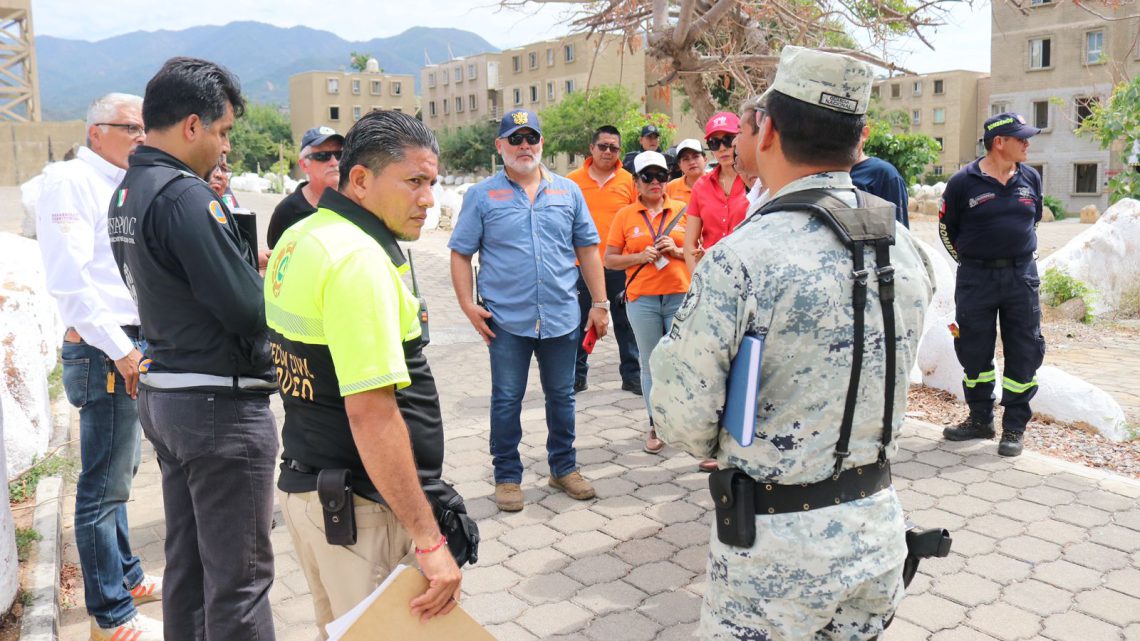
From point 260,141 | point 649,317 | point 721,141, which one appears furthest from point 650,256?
point 260,141

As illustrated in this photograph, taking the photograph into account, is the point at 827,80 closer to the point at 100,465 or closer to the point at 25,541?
the point at 100,465

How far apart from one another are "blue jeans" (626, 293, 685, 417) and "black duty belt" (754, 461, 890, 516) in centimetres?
358

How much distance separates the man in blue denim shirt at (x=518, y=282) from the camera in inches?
194

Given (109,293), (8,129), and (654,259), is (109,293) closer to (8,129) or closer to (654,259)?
(654,259)

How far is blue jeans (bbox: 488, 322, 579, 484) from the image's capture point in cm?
495

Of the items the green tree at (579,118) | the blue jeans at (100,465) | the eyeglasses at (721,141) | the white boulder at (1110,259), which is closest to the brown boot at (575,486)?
the eyeglasses at (721,141)

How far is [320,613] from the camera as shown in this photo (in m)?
2.45

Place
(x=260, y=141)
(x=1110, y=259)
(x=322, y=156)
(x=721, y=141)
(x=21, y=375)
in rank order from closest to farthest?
(x=322, y=156) < (x=721, y=141) < (x=21, y=375) < (x=1110, y=259) < (x=260, y=141)

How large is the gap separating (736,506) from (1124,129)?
47.6ft

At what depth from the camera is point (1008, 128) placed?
568 cm

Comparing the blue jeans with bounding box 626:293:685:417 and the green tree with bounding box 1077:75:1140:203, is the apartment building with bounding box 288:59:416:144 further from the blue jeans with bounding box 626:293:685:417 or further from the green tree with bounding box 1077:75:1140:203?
the blue jeans with bounding box 626:293:685:417

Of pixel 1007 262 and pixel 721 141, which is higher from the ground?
pixel 721 141

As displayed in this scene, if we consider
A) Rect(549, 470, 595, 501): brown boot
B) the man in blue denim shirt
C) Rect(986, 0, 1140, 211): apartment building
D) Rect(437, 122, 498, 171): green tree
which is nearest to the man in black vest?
the man in blue denim shirt

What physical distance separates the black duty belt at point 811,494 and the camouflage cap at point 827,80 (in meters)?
0.84
